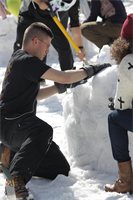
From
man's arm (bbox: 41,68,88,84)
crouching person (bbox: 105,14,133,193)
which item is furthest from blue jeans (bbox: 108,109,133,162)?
man's arm (bbox: 41,68,88,84)

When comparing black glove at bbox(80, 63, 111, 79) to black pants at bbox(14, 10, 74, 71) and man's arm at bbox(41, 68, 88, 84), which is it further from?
black pants at bbox(14, 10, 74, 71)

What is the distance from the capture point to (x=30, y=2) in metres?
3.04

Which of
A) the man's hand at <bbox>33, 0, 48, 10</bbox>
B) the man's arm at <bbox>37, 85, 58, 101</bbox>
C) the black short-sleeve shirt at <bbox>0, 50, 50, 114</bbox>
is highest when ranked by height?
the man's hand at <bbox>33, 0, 48, 10</bbox>

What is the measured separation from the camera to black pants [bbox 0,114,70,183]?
1.67 meters

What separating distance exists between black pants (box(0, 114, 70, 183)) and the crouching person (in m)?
0.45

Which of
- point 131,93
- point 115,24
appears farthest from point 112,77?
point 115,24

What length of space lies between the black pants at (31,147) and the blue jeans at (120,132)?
1.49 feet

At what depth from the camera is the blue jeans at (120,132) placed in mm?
1496

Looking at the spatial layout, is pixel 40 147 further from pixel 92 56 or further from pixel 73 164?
pixel 92 56

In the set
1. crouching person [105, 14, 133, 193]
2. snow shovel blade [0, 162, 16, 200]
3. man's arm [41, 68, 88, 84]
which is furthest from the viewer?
man's arm [41, 68, 88, 84]

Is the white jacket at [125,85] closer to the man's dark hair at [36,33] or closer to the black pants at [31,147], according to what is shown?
the black pants at [31,147]

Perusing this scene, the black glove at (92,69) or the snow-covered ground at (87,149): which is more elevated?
the black glove at (92,69)

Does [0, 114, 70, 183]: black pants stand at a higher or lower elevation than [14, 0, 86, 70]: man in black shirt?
lower

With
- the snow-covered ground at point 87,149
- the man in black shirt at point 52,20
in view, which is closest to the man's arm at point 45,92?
the snow-covered ground at point 87,149
